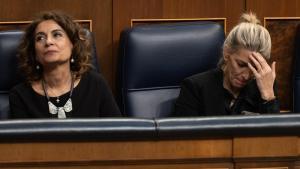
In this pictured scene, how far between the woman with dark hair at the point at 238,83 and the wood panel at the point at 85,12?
0.53 m

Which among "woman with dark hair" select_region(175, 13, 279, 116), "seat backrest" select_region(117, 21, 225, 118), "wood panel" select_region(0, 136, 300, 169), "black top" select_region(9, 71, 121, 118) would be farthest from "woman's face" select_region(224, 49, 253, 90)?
"wood panel" select_region(0, 136, 300, 169)

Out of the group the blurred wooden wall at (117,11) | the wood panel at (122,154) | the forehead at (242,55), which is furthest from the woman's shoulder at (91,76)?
the wood panel at (122,154)

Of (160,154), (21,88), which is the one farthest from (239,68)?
(160,154)

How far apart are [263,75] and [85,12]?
83 cm

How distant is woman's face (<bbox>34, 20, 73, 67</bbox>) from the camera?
1.93 meters

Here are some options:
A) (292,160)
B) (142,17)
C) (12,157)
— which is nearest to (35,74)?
(142,17)

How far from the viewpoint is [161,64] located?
82.7 inches

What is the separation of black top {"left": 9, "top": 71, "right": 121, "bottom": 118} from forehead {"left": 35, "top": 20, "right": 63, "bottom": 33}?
193 mm

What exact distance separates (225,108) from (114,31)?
0.69 m

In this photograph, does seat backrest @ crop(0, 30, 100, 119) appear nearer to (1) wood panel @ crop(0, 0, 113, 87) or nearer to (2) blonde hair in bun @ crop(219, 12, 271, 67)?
(1) wood panel @ crop(0, 0, 113, 87)

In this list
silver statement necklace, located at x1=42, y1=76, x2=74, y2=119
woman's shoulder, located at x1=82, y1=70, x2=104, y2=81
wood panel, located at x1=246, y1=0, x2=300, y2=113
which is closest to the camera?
silver statement necklace, located at x1=42, y1=76, x2=74, y2=119

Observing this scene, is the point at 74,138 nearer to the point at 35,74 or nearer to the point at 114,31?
the point at 35,74

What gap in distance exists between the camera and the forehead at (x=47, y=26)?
1.97 m

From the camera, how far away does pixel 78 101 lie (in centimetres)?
194
